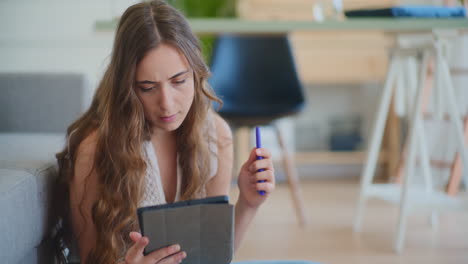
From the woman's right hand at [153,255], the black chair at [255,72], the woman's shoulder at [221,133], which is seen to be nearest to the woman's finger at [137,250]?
the woman's right hand at [153,255]

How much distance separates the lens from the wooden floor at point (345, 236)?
200 cm

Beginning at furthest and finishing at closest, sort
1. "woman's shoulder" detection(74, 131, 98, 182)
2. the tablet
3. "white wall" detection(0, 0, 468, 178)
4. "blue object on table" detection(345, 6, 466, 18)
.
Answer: "white wall" detection(0, 0, 468, 178)
"blue object on table" detection(345, 6, 466, 18)
"woman's shoulder" detection(74, 131, 98, 182)
the tablet

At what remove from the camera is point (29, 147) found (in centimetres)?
137

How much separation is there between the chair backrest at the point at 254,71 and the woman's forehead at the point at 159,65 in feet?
5.60

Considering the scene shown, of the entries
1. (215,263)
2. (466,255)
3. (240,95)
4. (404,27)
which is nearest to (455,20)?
(404,27)

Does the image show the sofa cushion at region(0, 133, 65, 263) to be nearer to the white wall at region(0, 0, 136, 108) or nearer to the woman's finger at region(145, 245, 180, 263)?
the woman's finger at region(145, 245, 180, 263)

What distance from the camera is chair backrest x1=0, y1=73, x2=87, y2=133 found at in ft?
6.26

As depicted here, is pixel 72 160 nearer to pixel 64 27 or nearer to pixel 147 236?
pixel 147 236

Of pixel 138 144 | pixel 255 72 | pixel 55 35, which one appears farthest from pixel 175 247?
pixel 255 72

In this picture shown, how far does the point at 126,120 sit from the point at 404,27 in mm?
1263

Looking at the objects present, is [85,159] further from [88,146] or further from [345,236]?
[345,236]

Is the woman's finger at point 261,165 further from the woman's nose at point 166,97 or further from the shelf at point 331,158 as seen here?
the shelf at point 331,158

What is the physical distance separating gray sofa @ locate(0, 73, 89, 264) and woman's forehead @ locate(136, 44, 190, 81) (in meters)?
0.29

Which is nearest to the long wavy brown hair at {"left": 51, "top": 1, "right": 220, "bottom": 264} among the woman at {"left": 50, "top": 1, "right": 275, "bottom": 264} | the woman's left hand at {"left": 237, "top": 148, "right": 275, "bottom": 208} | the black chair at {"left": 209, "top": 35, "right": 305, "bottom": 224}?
the woman at {"left": 50, "top": 1, "right": 275, "bottom": 264}
